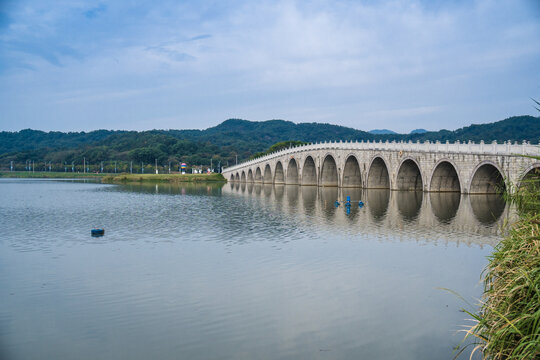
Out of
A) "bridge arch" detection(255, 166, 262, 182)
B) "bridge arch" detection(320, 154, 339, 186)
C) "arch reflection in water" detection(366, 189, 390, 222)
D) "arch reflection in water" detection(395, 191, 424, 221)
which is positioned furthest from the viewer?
"bridge arch" detection(255, 166, 262, 182)

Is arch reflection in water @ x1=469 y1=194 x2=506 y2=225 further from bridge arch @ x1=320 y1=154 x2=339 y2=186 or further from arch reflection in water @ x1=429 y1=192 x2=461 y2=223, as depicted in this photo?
bridge arch @ x1=320 y1=154 x2=339 y2=186

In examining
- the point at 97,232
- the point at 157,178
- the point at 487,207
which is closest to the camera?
the point at 97,232

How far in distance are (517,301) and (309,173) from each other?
2389 inches

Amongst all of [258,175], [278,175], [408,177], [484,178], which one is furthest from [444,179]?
[258,175]

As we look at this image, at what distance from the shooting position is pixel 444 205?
1249 inches

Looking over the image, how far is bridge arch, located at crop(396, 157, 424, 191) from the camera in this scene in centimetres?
4481

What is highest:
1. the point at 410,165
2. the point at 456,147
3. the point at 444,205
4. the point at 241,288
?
the point at 456,147

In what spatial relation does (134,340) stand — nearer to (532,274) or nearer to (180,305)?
(180,305)

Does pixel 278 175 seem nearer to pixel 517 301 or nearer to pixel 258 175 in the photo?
pixel 258 175

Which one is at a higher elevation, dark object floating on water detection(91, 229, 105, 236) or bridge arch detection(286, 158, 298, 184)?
bridge arch detection(286, 158, 298, 184)

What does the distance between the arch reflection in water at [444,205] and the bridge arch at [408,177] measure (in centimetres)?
514

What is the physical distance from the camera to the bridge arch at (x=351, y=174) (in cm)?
5500

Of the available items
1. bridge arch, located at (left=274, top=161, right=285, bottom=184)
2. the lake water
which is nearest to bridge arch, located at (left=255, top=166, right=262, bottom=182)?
bridge arch, located at (left=274, top=161, right=285, bottom=184)

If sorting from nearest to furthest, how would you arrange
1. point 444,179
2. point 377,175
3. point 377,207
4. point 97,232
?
point 97,232 → point 377,207 → point 444,179 → point 377,175
